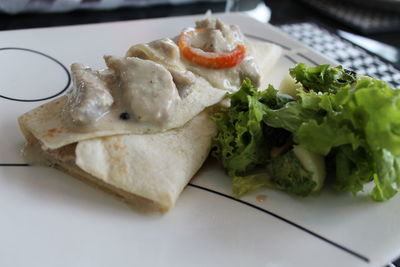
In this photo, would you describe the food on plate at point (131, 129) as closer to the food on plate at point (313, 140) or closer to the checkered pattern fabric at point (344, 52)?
the food on plate at point (313, 140)

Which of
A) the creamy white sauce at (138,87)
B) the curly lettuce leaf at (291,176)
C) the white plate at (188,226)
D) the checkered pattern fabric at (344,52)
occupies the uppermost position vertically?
→ the creamy white sauce at (138,87)

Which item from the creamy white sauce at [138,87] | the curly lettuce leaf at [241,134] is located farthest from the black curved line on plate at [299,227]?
the creamy white sauce at [138,87]

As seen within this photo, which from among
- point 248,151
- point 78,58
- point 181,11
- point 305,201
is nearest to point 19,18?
point 78,58

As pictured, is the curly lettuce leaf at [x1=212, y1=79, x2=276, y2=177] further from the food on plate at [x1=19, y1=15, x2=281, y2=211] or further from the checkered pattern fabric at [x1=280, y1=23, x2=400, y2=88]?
the checkered pattern fabric at [x1=280, y1=23, x2=400, y2=88]

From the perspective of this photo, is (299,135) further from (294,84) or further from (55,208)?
(55,208)

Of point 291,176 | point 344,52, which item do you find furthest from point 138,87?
point 344,52
